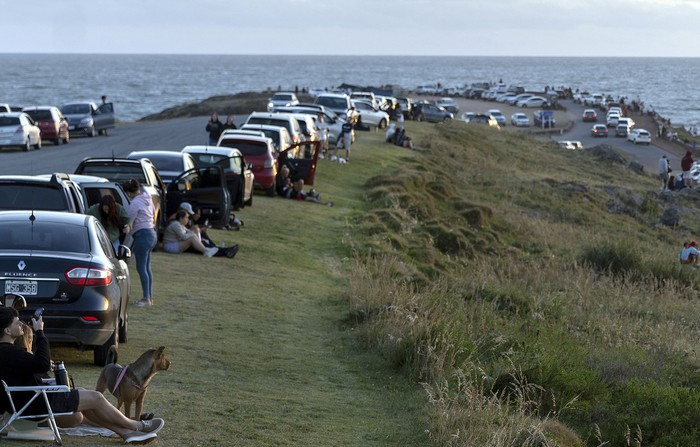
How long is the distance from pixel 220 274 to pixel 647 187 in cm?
3754

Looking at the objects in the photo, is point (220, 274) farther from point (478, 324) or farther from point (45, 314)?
point (45, 314)

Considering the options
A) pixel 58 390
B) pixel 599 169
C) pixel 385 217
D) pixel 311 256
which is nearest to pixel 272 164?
pixel 385 217

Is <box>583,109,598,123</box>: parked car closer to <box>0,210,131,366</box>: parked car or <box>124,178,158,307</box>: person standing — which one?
<box>124,178,158,307</box>: person standing

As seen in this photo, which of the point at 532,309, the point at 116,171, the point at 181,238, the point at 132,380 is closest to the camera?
the point at 132,380

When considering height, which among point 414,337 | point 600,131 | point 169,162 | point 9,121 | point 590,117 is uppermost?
point 169,162

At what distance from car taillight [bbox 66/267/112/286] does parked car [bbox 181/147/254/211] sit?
45.7 feet

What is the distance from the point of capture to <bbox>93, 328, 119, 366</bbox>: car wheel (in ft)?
35.1

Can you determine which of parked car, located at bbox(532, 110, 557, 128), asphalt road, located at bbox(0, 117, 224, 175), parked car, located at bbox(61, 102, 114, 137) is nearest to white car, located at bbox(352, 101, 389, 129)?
asphalt road, located at bbox(0, 117, 224, 175)

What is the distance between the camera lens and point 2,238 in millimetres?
10250

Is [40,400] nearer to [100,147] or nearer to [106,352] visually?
[106,352]

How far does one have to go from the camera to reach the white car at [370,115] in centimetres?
6038

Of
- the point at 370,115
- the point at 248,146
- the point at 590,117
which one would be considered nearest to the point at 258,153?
the point at 248,146

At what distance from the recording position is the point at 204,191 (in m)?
21.9

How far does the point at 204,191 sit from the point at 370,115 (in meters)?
39.2
